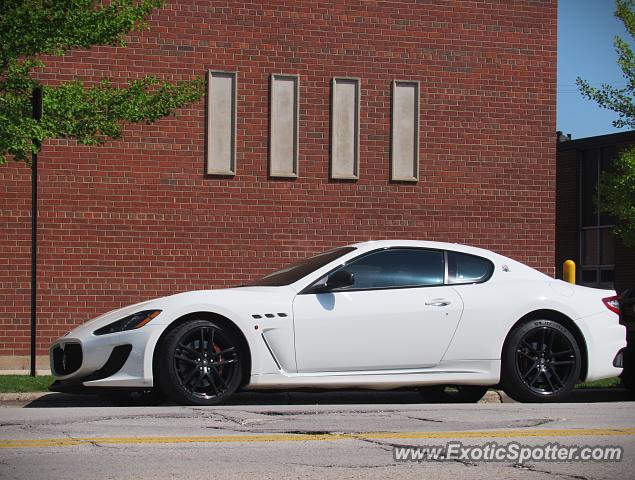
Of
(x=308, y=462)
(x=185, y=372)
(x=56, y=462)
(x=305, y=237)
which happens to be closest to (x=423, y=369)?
(x=185, y=372)

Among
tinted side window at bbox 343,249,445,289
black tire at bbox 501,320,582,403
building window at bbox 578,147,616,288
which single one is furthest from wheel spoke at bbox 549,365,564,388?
building window at bbox 578,147,616,288

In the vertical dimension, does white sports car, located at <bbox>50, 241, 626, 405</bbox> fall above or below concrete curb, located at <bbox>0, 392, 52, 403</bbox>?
above

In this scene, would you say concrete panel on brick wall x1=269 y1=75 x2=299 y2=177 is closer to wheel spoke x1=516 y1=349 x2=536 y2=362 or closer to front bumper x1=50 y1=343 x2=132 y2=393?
wheel spoke x1=516 y1=349 x2=536 y2=362

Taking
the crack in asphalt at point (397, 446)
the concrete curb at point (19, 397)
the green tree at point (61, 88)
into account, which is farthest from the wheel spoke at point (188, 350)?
the green tree at point (61, 88)

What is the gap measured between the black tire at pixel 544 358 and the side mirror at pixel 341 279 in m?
1.58

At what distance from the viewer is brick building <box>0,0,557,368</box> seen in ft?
58.5

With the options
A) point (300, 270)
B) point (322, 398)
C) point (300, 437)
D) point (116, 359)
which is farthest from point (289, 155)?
point (300, 437)

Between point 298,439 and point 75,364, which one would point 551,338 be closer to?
point 298,439

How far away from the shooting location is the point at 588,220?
1698 inches

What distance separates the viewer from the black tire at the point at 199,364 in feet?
30.8

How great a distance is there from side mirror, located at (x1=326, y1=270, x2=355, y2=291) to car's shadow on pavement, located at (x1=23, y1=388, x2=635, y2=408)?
150 cm

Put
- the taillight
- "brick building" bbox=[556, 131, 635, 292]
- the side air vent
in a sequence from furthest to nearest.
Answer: "brick building" bbox=[556, 131, 635, 292] → the taillight → the side air vent

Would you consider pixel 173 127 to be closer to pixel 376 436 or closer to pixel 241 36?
pixel 241 36

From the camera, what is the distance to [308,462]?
6.44 m
